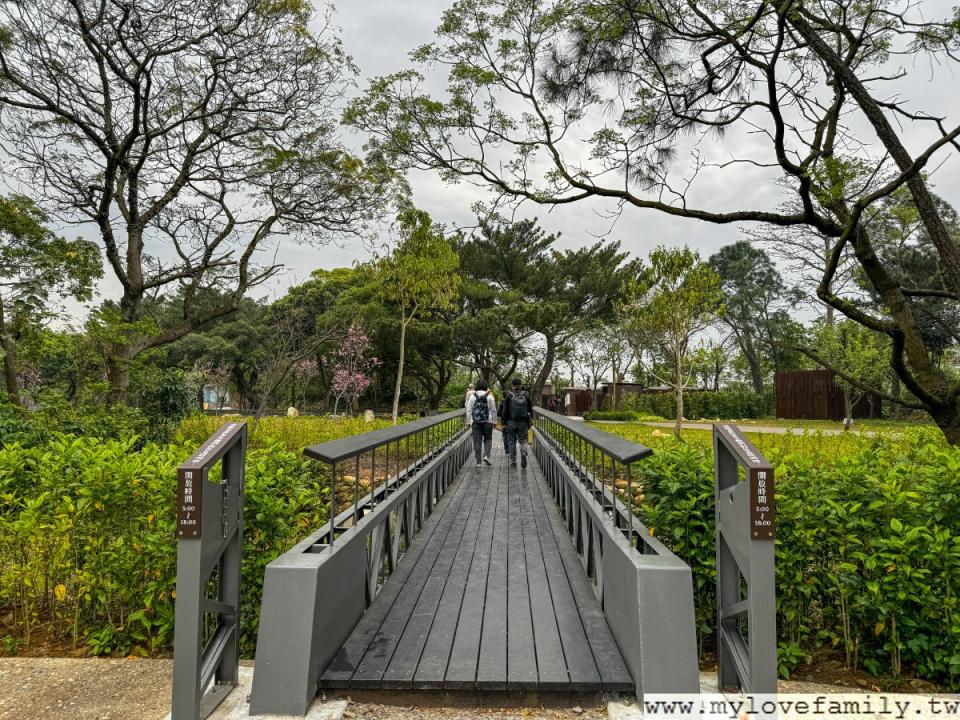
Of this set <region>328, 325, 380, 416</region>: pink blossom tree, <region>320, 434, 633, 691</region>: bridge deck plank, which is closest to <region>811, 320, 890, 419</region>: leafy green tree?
<region>328, 325, 380, 416</region>: pink blossom tree

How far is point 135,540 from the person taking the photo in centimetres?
326

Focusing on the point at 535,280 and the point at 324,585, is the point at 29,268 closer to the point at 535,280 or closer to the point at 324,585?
the point at 324,585

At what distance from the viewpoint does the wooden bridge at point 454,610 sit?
7.41 feet

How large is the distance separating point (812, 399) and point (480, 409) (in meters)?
28.9

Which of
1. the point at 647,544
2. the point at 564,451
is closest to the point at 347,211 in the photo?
the point at 564,451

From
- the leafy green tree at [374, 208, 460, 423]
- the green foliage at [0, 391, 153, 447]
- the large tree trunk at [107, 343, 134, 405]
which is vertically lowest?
the green foliage at [0, 391, 153, 447]

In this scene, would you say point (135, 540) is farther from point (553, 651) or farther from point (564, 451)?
point (564, 451)

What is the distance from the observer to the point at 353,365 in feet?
92.1

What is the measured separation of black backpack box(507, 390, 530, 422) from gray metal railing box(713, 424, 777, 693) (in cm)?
617

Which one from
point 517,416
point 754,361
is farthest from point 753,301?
point 517,416

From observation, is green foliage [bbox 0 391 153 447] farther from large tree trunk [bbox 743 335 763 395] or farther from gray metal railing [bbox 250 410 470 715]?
large tree trunk [bbox 743 335 763 395]

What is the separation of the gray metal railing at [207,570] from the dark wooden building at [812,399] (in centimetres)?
3307

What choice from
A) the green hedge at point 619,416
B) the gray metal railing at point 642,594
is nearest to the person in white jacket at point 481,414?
the gray metal railing at point 642,594

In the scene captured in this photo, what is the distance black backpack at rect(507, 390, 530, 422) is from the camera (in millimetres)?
8836
